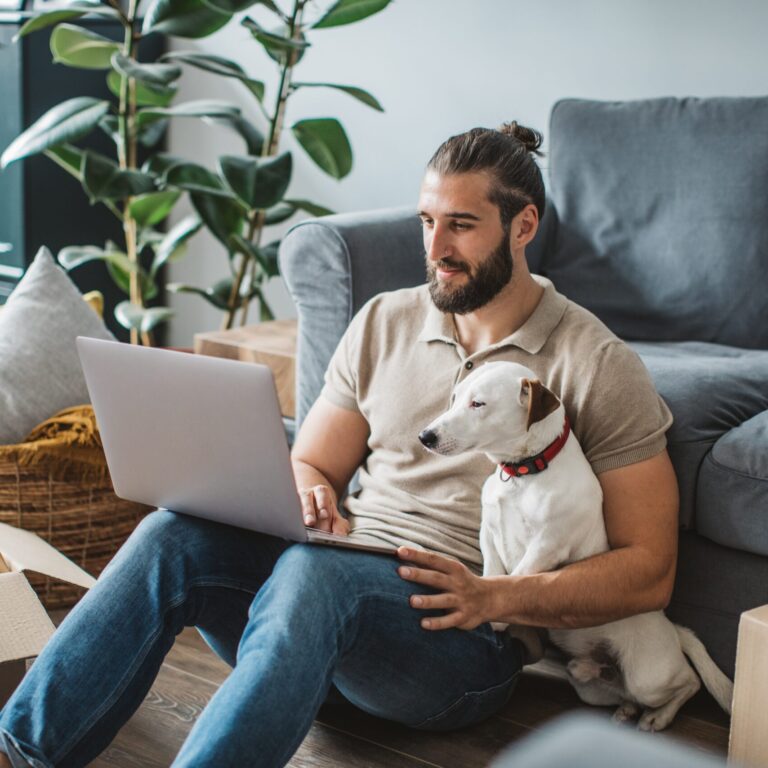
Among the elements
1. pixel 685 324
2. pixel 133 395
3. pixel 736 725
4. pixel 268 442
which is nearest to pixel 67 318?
pixel 133 395

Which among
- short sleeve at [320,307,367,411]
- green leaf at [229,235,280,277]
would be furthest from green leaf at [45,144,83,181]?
short sleeve at [320,307,367,411]

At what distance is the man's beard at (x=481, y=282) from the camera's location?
1.70 meters

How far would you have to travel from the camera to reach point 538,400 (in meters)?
1.52

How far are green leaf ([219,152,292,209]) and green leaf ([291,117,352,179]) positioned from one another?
0.14m

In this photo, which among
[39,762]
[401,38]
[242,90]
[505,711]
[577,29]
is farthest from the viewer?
[242,90]

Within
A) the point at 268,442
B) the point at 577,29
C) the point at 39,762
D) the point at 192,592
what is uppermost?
the point at 577,29

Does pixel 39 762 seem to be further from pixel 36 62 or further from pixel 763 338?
pixel 36 62

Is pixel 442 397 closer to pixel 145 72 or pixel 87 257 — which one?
pixel 145 72

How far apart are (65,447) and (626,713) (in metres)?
1.15

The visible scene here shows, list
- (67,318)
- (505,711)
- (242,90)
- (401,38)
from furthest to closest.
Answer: (242,90) < (401,38) < (67,318) < (505,711)

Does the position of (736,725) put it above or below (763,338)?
below

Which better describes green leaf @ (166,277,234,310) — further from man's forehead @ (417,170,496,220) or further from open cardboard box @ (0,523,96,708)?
man's forehead @ (417,170,496,220)

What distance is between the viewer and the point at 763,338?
240 cm

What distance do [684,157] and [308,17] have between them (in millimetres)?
1409
